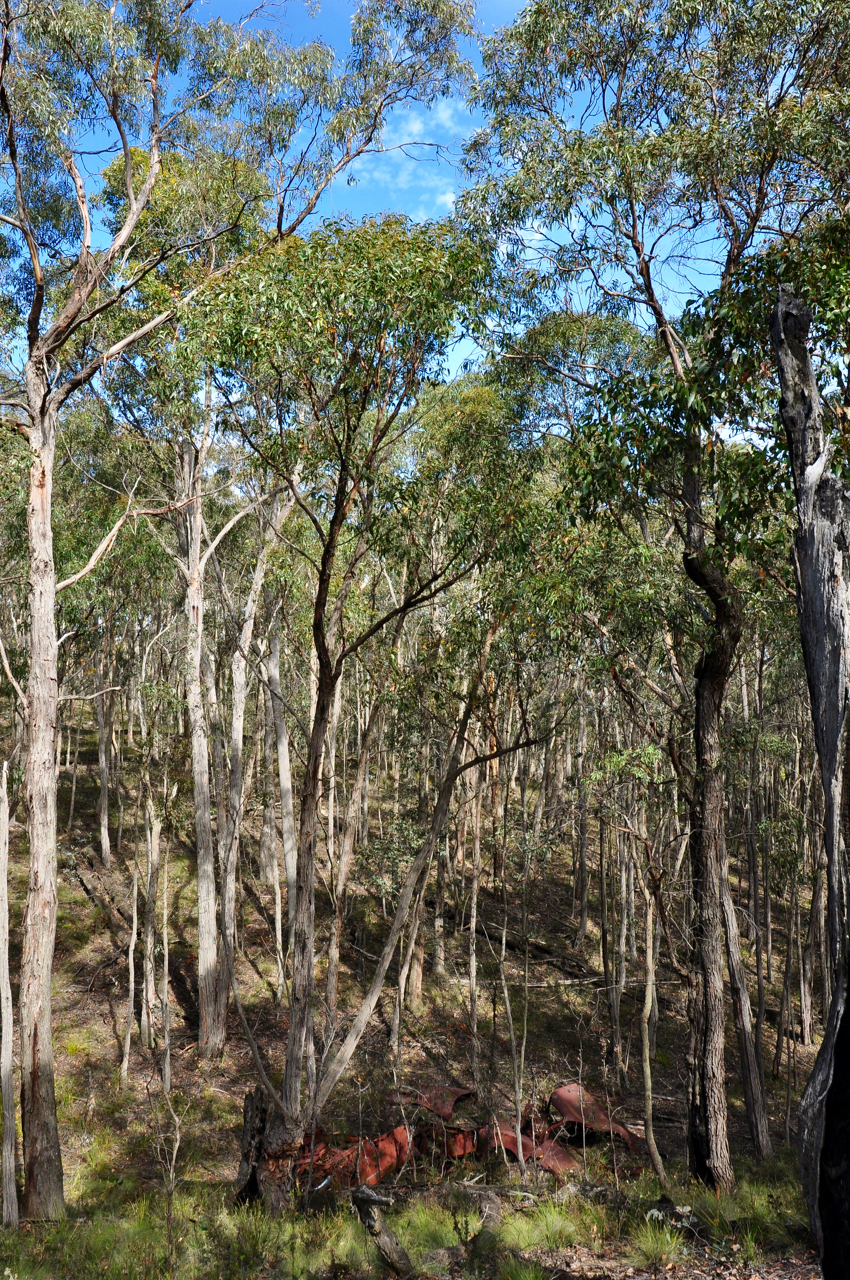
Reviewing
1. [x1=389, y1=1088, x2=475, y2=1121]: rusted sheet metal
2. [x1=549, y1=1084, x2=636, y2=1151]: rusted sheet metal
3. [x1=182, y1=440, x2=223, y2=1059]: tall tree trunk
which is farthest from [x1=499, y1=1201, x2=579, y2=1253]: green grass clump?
[x1=182, y1=440, x2=223, y2=1059]: tall tree trunk

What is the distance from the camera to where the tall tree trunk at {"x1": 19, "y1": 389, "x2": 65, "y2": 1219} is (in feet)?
23.4

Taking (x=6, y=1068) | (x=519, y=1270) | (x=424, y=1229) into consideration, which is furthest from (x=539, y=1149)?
(x=6, y=1068)

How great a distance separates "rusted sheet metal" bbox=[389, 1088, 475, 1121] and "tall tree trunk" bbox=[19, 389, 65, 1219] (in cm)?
388

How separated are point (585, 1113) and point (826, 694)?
10100 mm

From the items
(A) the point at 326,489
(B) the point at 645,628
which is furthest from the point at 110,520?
(B) the point at 645,628

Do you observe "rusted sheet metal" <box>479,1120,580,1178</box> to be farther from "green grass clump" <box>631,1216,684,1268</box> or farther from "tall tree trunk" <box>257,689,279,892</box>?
"tall tree trunk" <box>257,689,279,892</box>

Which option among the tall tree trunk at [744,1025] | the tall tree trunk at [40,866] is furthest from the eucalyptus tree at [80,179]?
the tall tree trunk at [744,1025]

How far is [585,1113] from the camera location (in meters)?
10.8

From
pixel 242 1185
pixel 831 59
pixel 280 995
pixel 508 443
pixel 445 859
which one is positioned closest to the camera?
pixel 242 1185

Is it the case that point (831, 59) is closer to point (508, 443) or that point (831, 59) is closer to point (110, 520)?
point (508, 443)

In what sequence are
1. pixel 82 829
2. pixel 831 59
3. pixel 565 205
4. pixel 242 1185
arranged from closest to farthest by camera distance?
pixel 242 1185
pixel 831 59
pixel 565 205
pixel 82 829

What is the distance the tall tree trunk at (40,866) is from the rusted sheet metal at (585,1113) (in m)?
6.23

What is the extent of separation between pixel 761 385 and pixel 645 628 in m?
2.95

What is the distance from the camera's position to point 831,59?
8.67 metres
